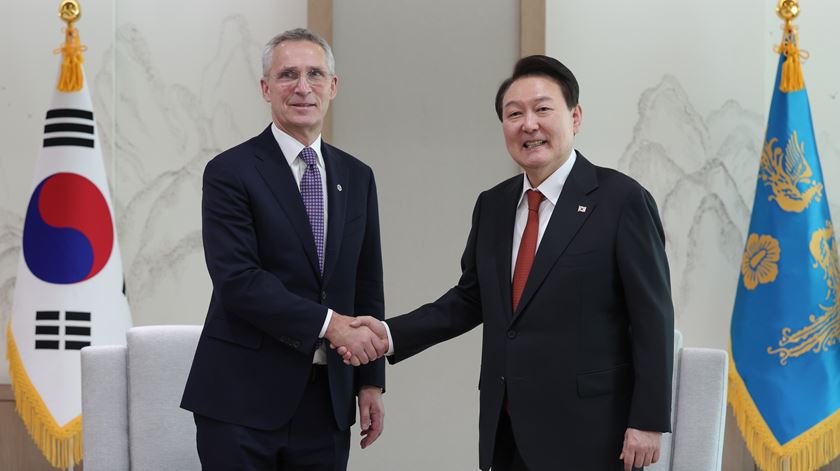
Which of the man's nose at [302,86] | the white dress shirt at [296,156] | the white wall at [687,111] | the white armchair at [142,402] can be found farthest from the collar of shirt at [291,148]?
the white wall at [687,111]

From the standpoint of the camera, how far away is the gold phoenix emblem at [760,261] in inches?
149

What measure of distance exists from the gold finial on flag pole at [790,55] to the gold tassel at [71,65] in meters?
2.97

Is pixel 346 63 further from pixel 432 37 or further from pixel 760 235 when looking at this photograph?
pixel 760 235

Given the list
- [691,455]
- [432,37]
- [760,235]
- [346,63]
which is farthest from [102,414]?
[760,235]

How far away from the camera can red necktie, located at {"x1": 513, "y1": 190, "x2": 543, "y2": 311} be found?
85.7 inches

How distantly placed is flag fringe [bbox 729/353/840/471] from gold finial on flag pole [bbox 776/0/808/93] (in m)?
1.38

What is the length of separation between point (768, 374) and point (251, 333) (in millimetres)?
2352

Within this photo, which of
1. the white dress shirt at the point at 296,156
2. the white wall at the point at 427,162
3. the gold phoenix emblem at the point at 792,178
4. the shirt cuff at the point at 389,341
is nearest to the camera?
the white dress shirt at the point at 296,156

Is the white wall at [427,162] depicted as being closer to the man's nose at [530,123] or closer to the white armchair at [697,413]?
the white armchair at [697,413]

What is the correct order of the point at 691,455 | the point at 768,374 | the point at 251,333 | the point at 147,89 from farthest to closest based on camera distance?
the point at 147,89 → the point at 768,374 → the point at 691,455 → the point at 251,333

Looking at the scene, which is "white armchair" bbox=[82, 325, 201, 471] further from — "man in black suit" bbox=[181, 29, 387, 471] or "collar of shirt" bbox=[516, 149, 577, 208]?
"collar of shirt" bbox=[516, 149, 577, 208]

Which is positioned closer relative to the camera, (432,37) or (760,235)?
(760,235)

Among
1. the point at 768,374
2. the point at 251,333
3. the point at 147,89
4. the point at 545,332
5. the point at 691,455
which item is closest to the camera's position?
the point at 545,332

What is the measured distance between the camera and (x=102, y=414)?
2.77 meters
